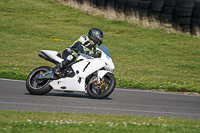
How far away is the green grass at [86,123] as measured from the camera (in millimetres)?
5270

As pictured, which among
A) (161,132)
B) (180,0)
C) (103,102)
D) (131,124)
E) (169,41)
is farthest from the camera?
(169,41)

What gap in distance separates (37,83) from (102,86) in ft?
5.65

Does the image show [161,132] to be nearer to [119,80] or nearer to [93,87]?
[93,87]

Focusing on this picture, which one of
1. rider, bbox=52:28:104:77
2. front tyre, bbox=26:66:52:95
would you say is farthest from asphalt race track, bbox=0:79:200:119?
rider, bbox=52:28:104:77

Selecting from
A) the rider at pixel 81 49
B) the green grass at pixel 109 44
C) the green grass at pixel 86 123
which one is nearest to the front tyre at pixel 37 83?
the rider at pixel 81 49

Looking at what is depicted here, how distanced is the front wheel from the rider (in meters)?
0.70

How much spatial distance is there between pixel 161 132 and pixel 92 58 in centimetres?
333

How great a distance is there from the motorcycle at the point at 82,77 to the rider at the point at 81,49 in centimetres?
12

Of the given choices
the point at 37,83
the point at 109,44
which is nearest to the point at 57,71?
the point at 37,83

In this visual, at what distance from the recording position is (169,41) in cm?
1992

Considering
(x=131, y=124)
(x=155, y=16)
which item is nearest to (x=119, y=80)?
(x=131, y=124)

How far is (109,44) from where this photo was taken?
762 inches

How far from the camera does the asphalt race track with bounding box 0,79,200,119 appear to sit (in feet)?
23.0

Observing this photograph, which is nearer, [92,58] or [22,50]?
[92,58]
